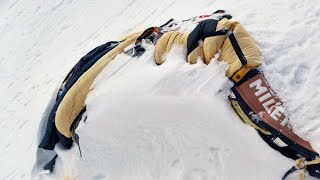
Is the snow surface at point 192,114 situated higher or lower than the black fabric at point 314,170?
higher

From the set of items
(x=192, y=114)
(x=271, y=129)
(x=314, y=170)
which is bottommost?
(x=314, y=170)

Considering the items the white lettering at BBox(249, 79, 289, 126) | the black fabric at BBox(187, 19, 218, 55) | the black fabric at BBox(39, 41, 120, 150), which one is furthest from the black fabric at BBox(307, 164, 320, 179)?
the black fabric at BBox(39, 41, 120, 150)

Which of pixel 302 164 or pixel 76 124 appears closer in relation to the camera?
pixel 302 164

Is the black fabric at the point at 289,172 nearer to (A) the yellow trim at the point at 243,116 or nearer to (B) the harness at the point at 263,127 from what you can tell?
(B) the harness at the point at 263,127

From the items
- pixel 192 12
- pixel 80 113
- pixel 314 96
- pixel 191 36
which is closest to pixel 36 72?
pixel 192 12

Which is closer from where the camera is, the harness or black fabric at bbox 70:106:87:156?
the harness

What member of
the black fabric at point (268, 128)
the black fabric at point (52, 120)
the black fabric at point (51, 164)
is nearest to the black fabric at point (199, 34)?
the black fabric at point (268, 128)

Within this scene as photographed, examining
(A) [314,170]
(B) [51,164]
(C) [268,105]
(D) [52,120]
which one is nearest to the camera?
(A) [314,170]

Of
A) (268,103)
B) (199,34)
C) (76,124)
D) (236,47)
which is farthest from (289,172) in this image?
(76,124)

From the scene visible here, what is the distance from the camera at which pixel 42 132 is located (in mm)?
2234

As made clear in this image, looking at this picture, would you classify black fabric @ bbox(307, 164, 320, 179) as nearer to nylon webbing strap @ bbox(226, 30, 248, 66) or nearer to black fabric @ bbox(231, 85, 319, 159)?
black fabric @ bbox(231, 85, 319, 159)

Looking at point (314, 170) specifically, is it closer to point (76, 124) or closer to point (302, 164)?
point (302, 164)

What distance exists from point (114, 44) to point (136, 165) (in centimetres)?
75

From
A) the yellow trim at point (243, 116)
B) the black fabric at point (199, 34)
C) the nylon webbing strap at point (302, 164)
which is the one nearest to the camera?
the nylon webbing strap at point (302, 164)
